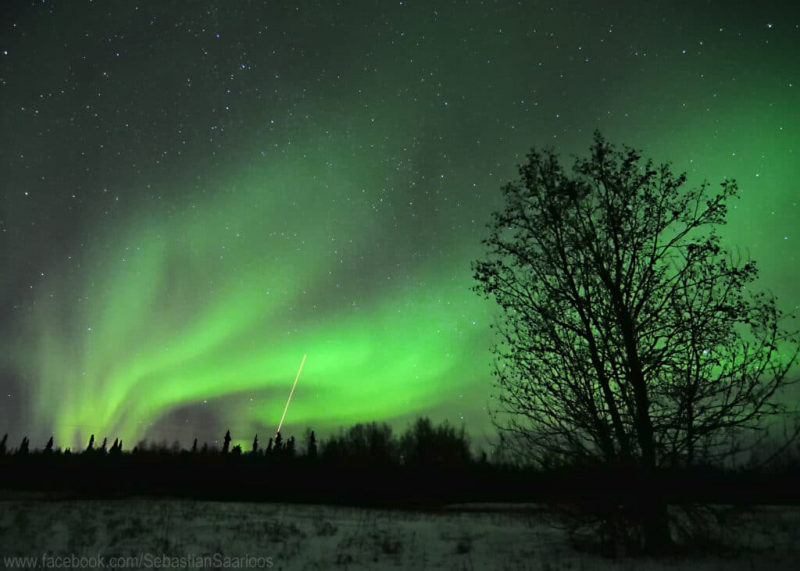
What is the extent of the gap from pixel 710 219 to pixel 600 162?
285 centimetres

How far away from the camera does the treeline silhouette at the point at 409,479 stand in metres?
8.56

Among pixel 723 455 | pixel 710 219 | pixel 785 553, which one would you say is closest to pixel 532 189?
pixel 710 219

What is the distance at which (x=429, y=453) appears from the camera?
3140 inches

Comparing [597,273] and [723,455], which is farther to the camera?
[597,273]

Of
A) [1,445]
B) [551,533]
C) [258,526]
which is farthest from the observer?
[1,445]

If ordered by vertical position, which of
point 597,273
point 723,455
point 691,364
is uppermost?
point 597,273

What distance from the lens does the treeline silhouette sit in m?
8.56

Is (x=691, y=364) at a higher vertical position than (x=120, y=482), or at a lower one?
higher

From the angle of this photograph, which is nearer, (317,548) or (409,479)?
(317,548)

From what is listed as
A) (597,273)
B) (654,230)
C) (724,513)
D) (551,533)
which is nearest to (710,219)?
(654,230)

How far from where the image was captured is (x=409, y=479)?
62.1 m

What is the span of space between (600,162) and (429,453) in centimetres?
7768

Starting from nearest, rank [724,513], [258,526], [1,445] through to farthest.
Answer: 1. [724,513]
2. [258,526]
3. [1,445]

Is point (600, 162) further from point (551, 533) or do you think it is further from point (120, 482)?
point (120, 482)
